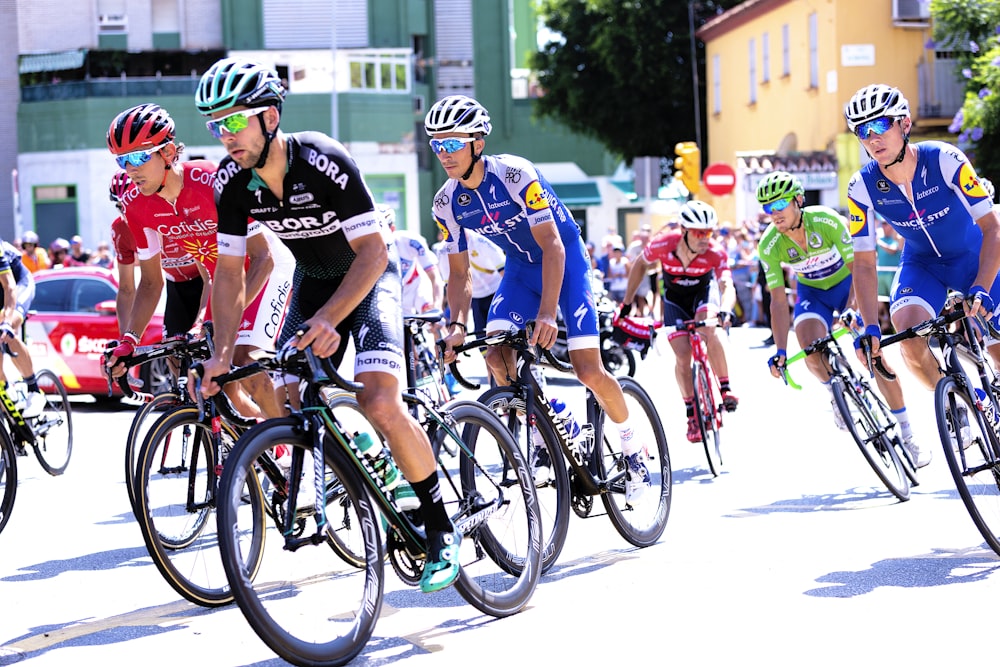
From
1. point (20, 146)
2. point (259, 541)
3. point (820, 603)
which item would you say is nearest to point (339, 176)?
point (259, 541)

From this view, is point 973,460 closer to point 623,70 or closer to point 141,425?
point 141,425

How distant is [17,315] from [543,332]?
678 cm

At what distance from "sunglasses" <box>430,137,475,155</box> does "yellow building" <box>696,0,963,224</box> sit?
3192 cm

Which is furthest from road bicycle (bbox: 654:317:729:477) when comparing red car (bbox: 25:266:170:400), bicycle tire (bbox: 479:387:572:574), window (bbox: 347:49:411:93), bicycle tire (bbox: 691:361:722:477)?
window (bbox: 347:49:411:93)

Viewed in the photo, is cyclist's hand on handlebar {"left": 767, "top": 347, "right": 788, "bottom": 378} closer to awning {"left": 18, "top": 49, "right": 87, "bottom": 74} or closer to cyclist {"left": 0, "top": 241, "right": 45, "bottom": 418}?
cyclist {"left": 0, "top": 241, "right": 45, "bottom": 418}

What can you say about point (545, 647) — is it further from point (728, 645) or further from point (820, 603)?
point (820, 603)

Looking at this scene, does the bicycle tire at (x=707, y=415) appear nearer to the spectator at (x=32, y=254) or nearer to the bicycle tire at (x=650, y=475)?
the bicycle tire at (x=650, y=475)

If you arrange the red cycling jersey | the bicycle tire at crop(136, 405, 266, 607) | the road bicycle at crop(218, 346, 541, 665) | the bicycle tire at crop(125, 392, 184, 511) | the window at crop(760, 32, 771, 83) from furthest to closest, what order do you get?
the window at crop(760, 32, 771, 83)
the red cycling jersey
the bicycle tire at crop(125, 392, 184, 511)
the bicycle tire at crop(136, 405, 266, 607)
the road bicycle at crop(218, 346, 541, 665)

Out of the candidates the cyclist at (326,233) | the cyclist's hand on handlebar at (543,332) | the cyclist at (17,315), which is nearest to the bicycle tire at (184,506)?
the cyclist at (326,233)

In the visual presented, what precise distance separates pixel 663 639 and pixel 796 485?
4199 mm

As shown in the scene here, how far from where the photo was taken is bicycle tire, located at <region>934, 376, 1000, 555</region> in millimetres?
6828

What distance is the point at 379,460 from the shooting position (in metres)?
5.75

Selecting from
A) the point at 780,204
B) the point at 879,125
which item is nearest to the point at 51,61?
the point at 780,204

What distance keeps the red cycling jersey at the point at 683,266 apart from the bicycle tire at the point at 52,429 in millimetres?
4737
